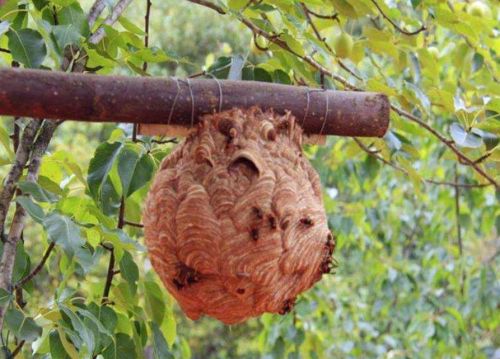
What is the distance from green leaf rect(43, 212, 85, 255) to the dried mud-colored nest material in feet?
0.34

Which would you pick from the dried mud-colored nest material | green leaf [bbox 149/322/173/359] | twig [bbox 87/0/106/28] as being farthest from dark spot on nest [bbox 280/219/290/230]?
twig [bbox 87/0/106/28]

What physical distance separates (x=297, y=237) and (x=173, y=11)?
691 cm

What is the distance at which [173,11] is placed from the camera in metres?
8.00

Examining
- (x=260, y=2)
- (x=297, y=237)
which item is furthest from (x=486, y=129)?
(x=297, y=237)

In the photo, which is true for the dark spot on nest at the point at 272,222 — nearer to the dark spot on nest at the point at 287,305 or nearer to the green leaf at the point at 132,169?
the dark spot on nest at the point at 287,305

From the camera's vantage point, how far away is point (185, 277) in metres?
1.29

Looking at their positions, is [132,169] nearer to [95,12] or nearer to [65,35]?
[65,35]

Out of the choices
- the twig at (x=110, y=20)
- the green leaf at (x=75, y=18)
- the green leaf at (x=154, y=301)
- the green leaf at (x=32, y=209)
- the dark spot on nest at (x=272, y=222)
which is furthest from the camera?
the green leaf at (x=154, y=301)

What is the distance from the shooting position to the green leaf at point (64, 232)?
1.34m

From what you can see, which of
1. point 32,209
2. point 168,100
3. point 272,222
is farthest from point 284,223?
point 32,209

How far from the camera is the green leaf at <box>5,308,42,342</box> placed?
1.48 metres

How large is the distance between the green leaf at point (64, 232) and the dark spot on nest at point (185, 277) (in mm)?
151

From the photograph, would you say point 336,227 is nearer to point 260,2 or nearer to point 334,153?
point 334,153

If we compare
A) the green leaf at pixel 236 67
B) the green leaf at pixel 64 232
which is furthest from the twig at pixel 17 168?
the green leaf at pixel 236 67
